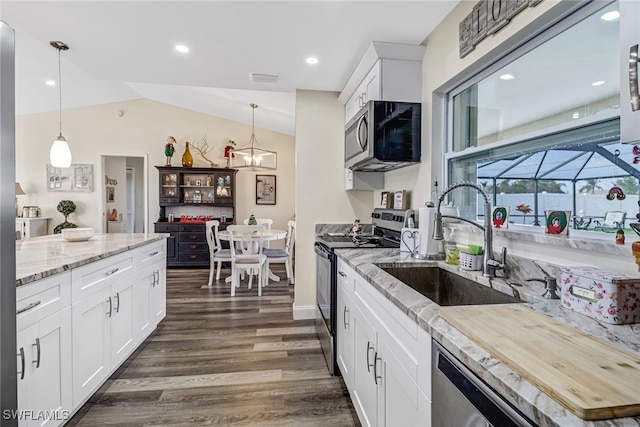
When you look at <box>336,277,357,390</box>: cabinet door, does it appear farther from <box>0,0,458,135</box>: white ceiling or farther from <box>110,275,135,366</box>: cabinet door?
<box>0,0,458,135</box>: white ceiling

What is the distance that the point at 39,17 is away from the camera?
2.14 metres

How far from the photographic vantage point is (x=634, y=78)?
709 millimetres

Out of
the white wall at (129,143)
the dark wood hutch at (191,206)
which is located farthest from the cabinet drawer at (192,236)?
the white wall at (129,143)

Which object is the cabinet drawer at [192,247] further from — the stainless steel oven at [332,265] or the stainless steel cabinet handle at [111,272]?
the stainless steel cabinet handle at [111,272]

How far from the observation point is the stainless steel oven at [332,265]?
2.35 metres

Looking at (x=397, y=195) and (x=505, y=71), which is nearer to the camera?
(x=505, y=71)

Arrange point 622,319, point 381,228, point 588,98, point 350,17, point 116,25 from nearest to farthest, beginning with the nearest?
point 622,319 → point 588,98 → point 350,17 → point 116,25 → point 381,228

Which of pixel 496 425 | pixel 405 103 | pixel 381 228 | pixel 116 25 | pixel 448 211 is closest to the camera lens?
pixel 496 425

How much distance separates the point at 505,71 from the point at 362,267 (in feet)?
4.31

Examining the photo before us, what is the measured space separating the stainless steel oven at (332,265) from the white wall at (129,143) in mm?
4229

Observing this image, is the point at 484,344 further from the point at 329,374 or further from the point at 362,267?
the point at 329,374

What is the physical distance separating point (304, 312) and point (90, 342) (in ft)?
6.52

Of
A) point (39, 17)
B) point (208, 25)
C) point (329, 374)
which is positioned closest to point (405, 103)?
point (208, 25)

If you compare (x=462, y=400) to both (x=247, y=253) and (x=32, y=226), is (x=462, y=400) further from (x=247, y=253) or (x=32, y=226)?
(x=32, y=226)
